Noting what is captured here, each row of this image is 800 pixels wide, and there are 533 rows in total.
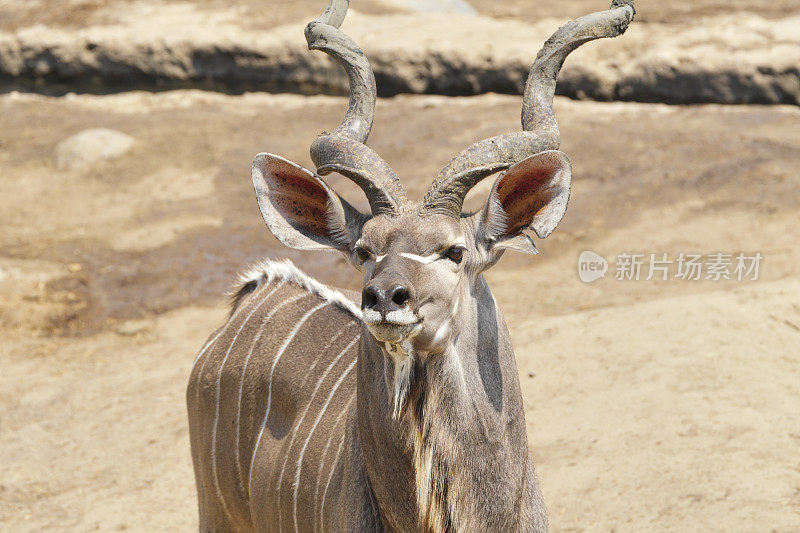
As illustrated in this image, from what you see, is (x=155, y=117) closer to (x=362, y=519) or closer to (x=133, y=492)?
(x=133, y=492)

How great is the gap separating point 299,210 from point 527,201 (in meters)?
0.76

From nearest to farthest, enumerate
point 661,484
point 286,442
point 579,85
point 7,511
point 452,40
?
point 286,442 < point 661,484 < point 7,511 < point 579,85 < point 452,40

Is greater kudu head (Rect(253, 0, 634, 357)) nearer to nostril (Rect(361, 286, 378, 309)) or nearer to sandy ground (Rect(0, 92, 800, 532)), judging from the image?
nostril (Rect(361, 286, 378, 309))

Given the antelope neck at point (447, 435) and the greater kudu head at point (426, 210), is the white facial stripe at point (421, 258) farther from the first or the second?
the antelope neck at point (447, 435)

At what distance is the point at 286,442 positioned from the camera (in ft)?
12.7

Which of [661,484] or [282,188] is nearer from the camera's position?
[282,188]

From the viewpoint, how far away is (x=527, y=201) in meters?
3.02

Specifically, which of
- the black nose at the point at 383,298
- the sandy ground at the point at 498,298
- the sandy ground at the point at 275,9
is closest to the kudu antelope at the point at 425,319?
the black nose at the point at 383,298

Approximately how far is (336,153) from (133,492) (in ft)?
12.1

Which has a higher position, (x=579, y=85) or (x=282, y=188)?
(x=282, y=188)

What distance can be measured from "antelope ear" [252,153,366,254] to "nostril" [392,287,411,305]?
55 centimetres

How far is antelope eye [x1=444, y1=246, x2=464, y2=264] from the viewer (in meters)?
2.84

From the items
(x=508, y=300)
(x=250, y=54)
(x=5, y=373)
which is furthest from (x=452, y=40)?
(x=5, y=373)

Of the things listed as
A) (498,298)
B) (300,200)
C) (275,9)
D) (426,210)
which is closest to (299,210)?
(300,200)
